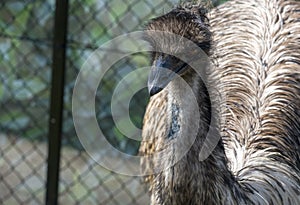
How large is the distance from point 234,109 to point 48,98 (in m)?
1.95

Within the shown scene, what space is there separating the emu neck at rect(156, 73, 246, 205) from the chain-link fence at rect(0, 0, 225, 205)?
186 centimetres

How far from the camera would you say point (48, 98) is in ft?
16.5

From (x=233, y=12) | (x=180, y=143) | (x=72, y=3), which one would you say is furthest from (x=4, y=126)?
(x=180, y=143)

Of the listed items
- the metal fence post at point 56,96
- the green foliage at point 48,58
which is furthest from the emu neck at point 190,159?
the green foliage at point 48,58

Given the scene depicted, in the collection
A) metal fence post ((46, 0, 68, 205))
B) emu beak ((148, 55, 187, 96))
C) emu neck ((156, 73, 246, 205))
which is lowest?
emu neck ((156, 73, 246, 205))

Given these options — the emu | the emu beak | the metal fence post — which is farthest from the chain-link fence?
the emu beak

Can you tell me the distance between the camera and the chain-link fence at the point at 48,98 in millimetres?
4719

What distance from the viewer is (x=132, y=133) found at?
4.48 metres

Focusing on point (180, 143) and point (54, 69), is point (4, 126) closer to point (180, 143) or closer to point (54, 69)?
point (54, 69)

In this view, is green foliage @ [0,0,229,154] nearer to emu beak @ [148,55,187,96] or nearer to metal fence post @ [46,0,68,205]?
metal fence post @ [46,0,68,205]

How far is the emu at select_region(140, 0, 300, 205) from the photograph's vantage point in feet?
8.71

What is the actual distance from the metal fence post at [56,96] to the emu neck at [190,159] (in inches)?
61.1

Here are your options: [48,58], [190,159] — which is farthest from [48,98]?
[190,159]

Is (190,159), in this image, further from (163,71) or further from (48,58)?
(48,58)
